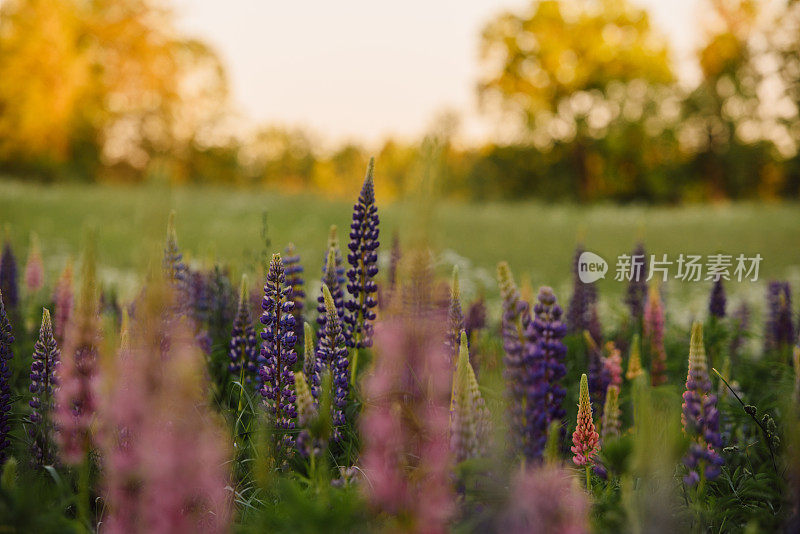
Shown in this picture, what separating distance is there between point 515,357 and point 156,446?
887mm

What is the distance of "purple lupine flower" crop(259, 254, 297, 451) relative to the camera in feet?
8.10

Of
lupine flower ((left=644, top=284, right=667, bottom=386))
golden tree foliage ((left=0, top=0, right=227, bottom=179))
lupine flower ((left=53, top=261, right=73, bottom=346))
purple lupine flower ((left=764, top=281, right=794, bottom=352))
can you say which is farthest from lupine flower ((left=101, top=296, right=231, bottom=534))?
golden tree foliage ((left=0, top=0, right=227, bottom=179))

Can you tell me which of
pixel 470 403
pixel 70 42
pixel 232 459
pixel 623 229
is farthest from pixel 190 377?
pixel 70 42

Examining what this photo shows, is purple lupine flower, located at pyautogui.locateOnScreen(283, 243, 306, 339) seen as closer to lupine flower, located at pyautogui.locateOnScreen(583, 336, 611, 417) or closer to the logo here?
lupine flower, located at pyautogui.locateOnScreen(583, 336, 611, 417)

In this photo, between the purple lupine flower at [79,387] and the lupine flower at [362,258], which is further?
the lupine flower at [362,258]

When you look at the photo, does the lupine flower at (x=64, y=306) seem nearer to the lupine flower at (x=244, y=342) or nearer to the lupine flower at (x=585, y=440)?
the lupine flower at (x=244, y=342)

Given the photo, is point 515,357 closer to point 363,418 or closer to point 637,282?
point 363,418

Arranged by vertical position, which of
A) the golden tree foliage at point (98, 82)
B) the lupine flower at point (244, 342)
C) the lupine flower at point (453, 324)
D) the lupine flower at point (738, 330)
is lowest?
the lupine flower at point (738, 330)

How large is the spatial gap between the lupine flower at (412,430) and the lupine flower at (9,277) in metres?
3.57

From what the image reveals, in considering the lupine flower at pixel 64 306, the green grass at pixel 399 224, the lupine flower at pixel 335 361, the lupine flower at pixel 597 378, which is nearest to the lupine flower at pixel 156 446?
the lupine flower at pixel 335 361

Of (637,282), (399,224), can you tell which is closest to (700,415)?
(637,282)

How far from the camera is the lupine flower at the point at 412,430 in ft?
5.15

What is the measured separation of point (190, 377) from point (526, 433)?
87 centimetres

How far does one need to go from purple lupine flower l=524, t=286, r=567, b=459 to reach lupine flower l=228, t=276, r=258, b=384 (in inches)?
66.6
